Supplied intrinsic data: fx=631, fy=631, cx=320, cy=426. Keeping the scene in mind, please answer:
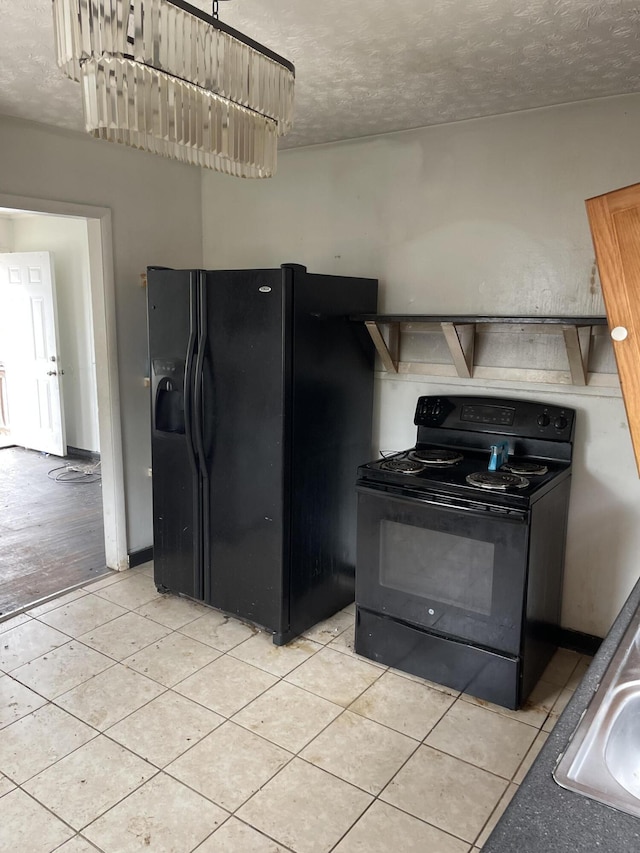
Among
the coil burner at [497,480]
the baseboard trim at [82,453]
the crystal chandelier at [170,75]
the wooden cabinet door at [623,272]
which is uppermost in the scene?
the crystal chandelier at [170,75]

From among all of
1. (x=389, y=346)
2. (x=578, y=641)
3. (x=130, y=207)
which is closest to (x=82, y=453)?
(x=130, y=207)

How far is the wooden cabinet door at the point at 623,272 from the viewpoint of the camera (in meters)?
1.16

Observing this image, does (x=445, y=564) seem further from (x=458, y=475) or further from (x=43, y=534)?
(x=43, y=534)

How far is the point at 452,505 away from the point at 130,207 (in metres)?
2.32

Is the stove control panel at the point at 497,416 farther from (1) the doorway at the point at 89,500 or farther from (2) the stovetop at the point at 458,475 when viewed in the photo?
(1) the doorway at the point at 89,500

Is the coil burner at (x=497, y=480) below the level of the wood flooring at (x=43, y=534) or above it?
above

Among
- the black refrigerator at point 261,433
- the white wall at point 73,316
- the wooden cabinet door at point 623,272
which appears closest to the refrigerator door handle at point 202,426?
the black refrigerator at point 261,433

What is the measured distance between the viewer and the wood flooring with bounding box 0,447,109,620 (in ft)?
11.0

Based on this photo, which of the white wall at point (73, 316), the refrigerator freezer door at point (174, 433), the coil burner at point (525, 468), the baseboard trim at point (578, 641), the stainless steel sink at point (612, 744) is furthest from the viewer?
the white wall at point (73, 316)

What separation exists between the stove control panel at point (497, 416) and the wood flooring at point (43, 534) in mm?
2023

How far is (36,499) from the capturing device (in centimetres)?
473

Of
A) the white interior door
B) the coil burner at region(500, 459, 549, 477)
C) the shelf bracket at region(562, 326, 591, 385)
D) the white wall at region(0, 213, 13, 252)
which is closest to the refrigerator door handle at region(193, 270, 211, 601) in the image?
the coil burner at region(500, 459, 549, 477)

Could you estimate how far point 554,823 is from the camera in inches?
32.3

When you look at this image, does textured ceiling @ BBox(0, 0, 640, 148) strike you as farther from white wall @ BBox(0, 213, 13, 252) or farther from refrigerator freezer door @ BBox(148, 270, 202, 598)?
white wall @ BBox(0, 213, 13, 252)
